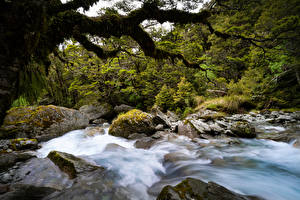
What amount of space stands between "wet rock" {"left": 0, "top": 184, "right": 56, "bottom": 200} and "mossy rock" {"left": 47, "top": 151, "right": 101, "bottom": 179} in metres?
0.48

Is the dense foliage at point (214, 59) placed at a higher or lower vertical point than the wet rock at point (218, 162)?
higher

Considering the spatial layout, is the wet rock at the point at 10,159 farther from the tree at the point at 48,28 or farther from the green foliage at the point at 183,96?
the green foliage at the point at 183,96

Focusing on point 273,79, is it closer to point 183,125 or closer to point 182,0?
point 183,125

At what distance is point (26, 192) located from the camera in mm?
2328

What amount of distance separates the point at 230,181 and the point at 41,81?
4357mm

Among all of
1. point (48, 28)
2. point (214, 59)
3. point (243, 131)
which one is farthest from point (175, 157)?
point (214, 59)

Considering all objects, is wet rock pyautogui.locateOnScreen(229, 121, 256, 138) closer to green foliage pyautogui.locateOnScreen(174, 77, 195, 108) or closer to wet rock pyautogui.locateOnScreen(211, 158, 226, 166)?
wet rock pyautogui.locateOnScreen(211, 158, 226, 166)

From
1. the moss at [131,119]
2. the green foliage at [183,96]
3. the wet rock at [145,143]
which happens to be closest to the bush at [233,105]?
the green foliage at [183,96]

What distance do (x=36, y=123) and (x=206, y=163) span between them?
761 cm

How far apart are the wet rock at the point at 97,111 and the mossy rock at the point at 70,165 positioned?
919 cm

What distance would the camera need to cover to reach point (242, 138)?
5457 millimetres

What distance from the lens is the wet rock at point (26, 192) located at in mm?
2212

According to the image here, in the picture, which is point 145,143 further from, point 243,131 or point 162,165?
point 243,131

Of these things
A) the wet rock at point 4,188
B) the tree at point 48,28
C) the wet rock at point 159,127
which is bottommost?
the wet rock at point 4,188
